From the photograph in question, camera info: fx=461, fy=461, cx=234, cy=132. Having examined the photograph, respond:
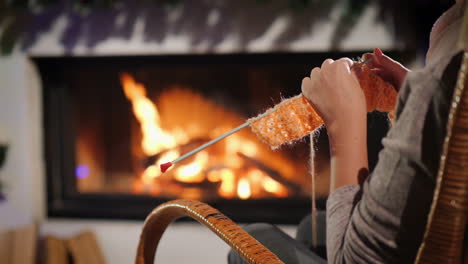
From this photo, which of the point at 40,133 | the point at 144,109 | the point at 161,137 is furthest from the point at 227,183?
the point at 40,133

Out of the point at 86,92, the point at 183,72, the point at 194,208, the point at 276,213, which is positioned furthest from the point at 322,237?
the point at 86,92

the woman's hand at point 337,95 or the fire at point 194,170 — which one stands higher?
the woman's hand at point 337,95

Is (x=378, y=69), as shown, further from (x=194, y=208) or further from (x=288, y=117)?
(x=194, y=208)

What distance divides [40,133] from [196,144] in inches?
25.5

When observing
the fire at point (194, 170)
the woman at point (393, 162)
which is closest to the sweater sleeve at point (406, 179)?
the woman at point (393, 162)

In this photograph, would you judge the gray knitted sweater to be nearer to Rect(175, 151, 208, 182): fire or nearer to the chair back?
the chair back

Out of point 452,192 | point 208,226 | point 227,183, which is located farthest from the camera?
point 227,183

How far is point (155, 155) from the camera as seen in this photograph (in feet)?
6.33

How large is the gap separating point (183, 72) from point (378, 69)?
1336 millimetres

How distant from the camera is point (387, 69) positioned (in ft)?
1.97

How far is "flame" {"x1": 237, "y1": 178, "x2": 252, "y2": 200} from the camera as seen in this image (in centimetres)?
184

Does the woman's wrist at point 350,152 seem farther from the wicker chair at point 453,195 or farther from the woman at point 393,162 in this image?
the wicker chair at point 453,195

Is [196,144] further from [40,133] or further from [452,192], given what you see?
[452,192]

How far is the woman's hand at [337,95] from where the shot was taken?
0.53 m
